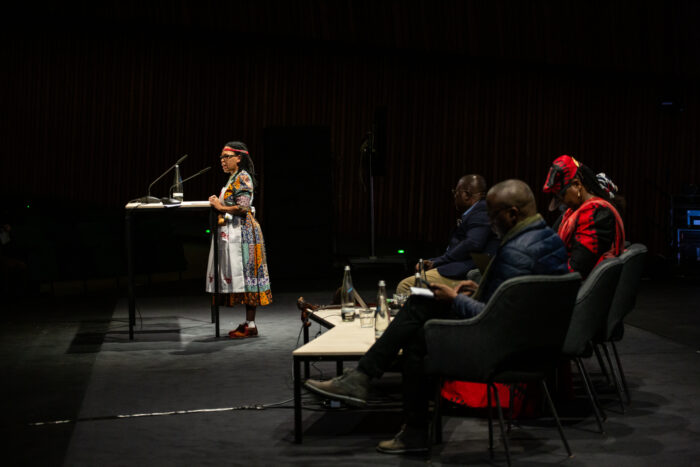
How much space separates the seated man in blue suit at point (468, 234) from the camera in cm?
490

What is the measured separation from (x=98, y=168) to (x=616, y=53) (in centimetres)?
749

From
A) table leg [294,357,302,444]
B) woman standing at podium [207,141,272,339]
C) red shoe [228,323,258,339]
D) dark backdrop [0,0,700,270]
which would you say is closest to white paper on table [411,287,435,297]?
table leg [294,357,302,444]

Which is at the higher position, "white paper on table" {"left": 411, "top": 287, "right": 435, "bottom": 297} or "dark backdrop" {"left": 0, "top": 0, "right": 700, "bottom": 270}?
"dark backdrop" {"left": 0, "top": 0, "right": 700, "bottom": 270}

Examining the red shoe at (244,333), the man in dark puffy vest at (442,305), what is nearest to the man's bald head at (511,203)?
the man in dark puffy vest at (442,305)

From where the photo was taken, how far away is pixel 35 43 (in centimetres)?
1269

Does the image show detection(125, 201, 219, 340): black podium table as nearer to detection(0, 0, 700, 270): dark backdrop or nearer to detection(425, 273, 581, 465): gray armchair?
detection(425, 273, 581, 465): gray armchair

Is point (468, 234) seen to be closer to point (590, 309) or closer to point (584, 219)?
point (584, 219)

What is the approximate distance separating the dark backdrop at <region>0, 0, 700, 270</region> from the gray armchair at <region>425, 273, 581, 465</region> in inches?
285

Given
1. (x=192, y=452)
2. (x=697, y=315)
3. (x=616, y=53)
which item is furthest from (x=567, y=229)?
(x=616, y=53)

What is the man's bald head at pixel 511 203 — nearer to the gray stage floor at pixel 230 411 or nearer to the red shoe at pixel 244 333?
the gray stage floor at pixel 230 411

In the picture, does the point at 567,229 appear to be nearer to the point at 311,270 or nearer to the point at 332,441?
the point at 332,441

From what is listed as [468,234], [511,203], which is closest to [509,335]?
[511,203]

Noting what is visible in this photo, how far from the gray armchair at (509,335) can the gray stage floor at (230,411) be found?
398mm

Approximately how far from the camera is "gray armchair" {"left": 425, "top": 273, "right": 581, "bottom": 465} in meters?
3.08
